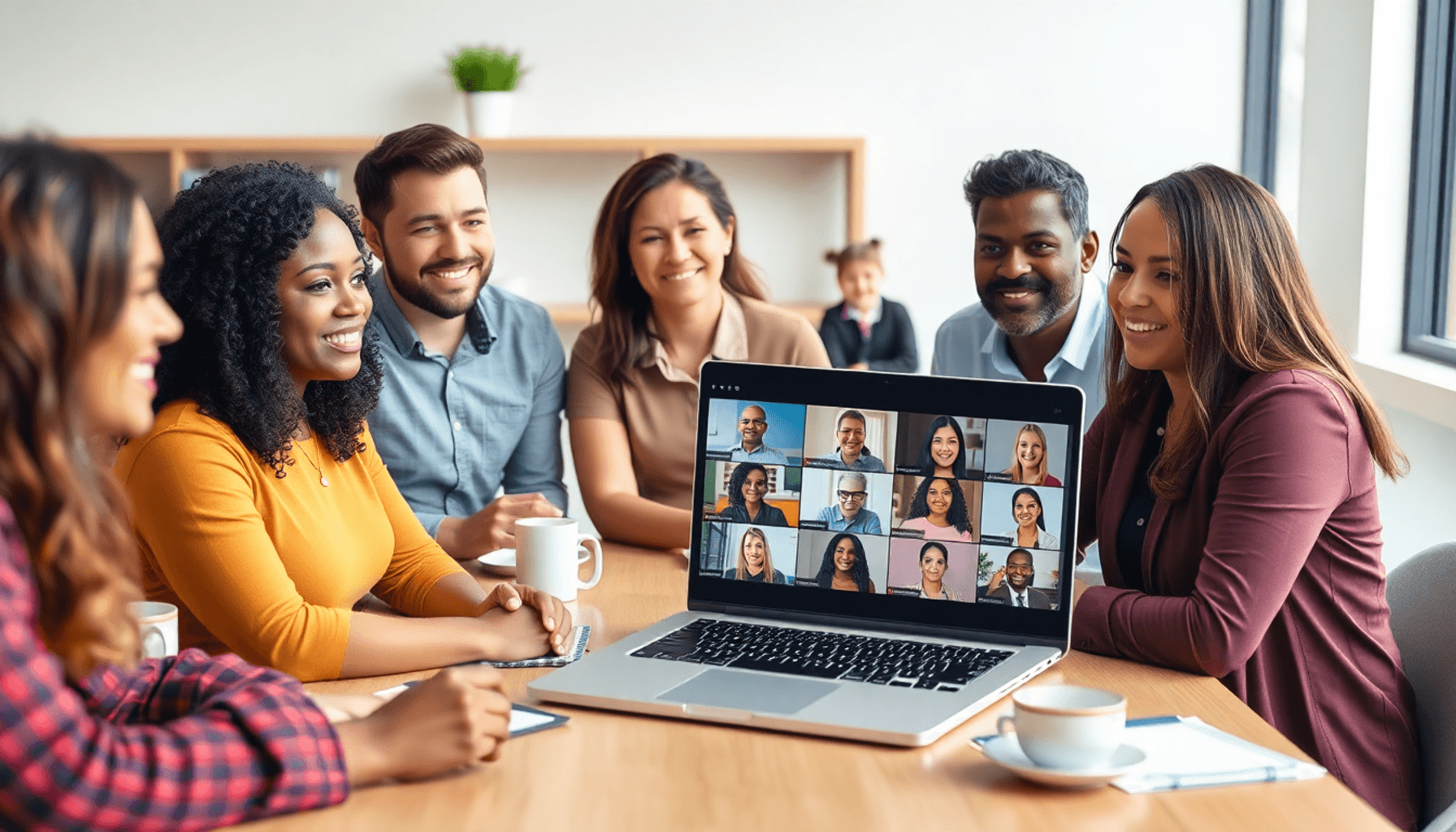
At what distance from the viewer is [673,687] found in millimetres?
1211

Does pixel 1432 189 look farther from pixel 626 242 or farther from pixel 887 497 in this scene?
pixel 887 497

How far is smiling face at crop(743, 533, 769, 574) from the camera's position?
56.3 inches

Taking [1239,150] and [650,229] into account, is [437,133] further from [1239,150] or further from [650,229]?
[1239,150]

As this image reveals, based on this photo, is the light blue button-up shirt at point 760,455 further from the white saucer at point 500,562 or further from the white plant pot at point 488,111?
the white plant pot at point 488,111

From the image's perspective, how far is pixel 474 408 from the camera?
90.2 inches

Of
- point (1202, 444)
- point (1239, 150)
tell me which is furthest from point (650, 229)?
point (1239, 150)

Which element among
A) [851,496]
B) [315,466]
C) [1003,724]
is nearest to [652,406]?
[315,466]

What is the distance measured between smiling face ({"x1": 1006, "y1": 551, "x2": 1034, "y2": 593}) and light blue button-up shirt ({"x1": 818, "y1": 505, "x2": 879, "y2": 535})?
146 mm

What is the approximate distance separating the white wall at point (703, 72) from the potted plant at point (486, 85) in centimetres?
14

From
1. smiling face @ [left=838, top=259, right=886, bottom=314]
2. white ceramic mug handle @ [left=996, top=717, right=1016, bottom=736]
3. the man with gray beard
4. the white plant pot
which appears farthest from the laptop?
the white plant pot

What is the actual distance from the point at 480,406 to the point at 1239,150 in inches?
115

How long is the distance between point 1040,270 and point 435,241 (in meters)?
1.05

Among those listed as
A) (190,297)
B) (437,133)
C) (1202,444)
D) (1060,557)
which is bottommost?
(1060,557)

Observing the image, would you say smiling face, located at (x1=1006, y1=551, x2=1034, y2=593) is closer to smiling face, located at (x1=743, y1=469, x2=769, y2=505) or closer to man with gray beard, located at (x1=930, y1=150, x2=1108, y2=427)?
smiling face, located at (x1=743, y1=469, x2=769, y2=505)
